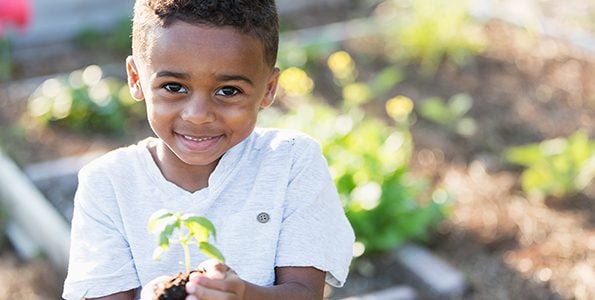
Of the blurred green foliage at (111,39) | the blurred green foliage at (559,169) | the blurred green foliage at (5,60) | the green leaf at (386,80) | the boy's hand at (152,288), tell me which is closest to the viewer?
the boy's hand at (152,288)

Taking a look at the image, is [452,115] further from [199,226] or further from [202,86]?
[199,226]

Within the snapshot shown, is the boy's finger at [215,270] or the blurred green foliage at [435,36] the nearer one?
the boy's finger at [215,270]

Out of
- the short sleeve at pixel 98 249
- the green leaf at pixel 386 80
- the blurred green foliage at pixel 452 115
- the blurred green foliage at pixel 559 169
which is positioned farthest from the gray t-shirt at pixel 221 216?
the green leaf at pixel 386 80

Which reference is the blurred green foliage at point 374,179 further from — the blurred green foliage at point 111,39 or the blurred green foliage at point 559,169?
the blurred green foliage at point 111,39

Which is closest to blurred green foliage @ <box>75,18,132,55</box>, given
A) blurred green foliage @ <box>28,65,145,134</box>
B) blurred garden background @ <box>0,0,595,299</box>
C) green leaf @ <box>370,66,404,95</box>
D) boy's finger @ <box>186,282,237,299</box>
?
blurred garden background @ <box>0,0,595,299</box>

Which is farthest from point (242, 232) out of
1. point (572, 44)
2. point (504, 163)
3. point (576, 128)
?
point (572, 44)

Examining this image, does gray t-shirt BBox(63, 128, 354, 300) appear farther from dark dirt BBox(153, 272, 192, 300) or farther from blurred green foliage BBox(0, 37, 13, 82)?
blurred green foliage BBox(0, 37, 13, 82)

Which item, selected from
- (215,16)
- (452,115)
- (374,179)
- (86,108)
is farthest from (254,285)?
(86,108)

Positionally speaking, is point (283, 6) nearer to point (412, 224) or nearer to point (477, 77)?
point (477, 77)

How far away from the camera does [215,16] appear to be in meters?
1.80

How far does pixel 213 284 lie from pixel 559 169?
8.40 ft

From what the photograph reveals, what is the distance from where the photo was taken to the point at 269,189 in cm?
195

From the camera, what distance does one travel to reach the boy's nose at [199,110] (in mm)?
1804

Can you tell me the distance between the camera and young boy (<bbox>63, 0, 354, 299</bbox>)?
1.81m
